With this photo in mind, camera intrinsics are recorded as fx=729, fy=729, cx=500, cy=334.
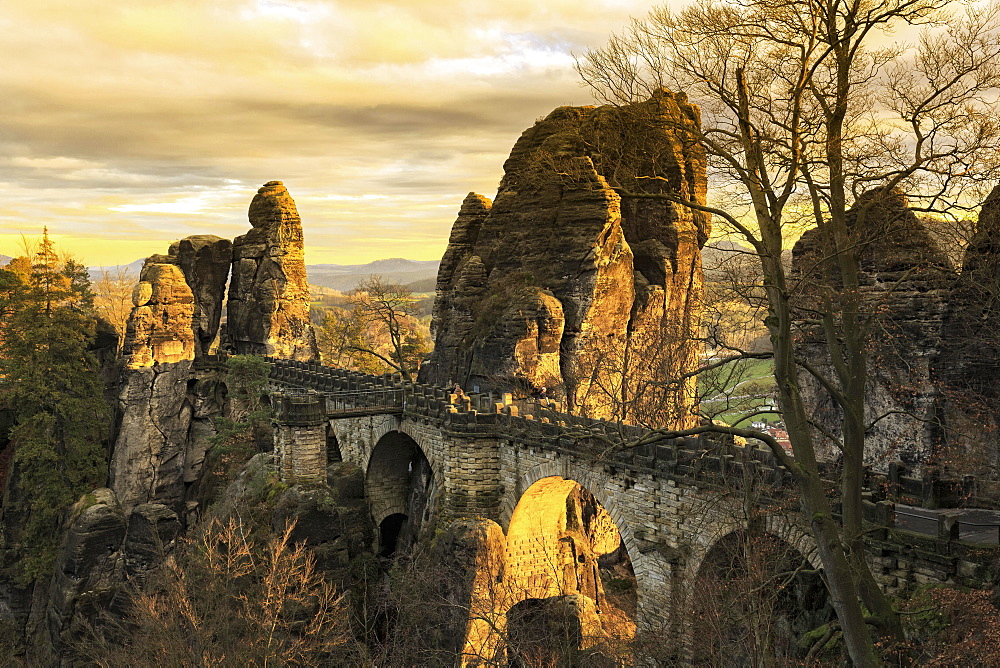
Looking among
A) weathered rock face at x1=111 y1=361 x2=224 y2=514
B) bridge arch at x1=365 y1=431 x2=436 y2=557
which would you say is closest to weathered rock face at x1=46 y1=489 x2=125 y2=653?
weathered rock face at x1=111 y1=361 x2=224 y2=514

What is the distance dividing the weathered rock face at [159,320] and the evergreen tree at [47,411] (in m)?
2.66

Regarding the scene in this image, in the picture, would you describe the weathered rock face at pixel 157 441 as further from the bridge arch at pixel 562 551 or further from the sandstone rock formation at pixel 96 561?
the bridge arch at pixel 562 551

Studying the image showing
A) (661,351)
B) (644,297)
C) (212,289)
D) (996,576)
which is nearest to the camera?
(996,576)

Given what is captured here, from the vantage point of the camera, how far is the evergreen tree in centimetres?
4259

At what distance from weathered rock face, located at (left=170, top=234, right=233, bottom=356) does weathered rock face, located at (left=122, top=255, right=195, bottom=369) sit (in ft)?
16.7

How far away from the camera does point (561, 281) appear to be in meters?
39.2

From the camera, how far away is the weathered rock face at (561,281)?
121 feet

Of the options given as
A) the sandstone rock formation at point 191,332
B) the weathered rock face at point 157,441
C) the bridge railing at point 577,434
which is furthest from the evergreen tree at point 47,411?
the bridge railing at point 577,434

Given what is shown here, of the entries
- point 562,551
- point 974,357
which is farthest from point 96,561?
point 974,357

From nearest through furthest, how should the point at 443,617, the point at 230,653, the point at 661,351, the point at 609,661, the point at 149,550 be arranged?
the point at 230,653 → the point at 609,661 → the point at 443,617 → the point at 661,351 → the point at 149,550

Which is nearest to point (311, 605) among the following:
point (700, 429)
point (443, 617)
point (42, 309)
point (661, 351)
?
point (443, 617)

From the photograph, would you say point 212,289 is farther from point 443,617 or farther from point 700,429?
point 700,429

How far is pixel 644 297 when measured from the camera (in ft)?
142

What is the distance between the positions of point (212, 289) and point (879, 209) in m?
53.2
